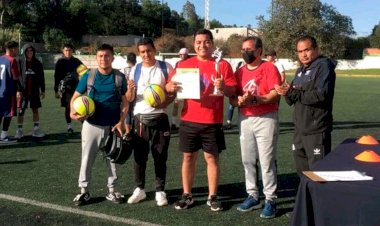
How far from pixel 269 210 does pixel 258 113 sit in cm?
112

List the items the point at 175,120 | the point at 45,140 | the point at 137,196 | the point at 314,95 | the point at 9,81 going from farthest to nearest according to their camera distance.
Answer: the point at 175,120
the point at 45,140
the point at 9,81
the point at 137,196
the point at 314,95

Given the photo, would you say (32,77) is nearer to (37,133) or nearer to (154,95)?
(37,133)

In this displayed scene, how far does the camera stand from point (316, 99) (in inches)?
194

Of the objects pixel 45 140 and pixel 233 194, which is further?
pixel 45 140

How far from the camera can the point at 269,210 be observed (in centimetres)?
545

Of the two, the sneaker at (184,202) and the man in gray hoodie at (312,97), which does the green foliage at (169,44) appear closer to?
the sneaker at (184,202)

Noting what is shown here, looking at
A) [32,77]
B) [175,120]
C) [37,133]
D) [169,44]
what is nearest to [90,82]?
[32,77]

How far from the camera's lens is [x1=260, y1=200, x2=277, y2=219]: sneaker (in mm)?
5423

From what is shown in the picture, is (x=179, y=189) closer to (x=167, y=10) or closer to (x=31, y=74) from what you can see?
(x=31, y=74)

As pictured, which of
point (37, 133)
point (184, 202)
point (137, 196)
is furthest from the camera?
point (37, 133)

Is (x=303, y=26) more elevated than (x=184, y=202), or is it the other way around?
(x=303, y=26)

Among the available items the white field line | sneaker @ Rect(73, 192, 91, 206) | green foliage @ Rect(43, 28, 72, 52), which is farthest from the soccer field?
green foliage @ Rect(43, 28, 72, 52)

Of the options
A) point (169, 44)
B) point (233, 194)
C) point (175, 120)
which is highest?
point (169, 44)

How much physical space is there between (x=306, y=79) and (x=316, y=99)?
0.96 feet
